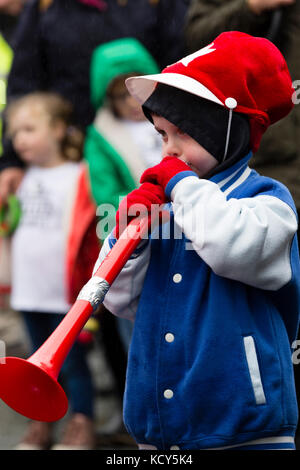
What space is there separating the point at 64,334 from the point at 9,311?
3.65m

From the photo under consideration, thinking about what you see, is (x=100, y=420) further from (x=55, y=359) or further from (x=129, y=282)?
(x=55, y=359)

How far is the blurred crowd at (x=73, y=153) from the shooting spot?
3.24 m

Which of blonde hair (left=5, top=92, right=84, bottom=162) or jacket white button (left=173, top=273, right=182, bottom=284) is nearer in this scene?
jacket white button (left=173, top=273, right=182, bottom=284)

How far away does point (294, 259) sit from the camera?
195cm

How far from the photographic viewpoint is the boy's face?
197cm

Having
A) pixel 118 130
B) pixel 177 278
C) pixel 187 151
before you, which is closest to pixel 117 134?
pixel 118 130

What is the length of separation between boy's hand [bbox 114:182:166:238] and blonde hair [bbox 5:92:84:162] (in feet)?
5.52

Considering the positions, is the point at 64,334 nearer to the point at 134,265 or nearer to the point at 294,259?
the point at 134,265

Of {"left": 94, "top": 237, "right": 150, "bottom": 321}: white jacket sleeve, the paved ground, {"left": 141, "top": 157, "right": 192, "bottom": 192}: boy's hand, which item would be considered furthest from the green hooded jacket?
{"left": 141, "top": 157, "right": 192, "bottom": 192}: boy's hand

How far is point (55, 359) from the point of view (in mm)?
1785

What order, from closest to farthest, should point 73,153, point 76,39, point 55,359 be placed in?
point 55,359 < point 76,39 < point 73,153

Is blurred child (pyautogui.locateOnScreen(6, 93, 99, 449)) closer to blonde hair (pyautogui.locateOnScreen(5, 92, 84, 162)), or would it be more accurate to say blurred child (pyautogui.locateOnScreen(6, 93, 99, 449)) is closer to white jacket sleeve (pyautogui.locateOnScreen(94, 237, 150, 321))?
blonde hair (pyautogui.locateOnScreen(5, 92, 84, 162))

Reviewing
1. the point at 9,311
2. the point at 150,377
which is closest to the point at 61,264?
the point at 150,377

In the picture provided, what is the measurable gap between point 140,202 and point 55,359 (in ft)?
1.28
